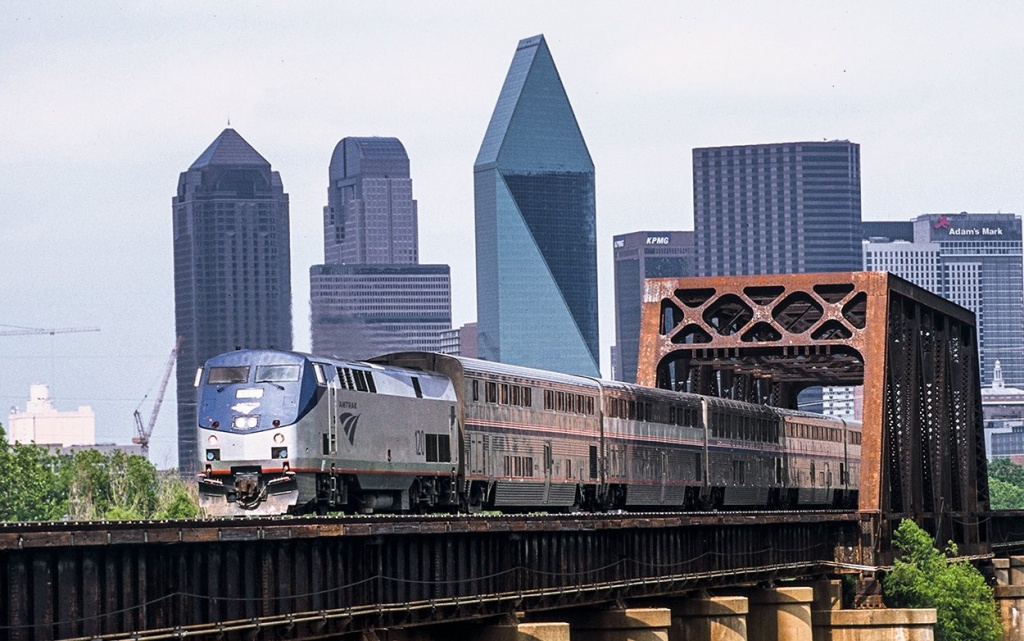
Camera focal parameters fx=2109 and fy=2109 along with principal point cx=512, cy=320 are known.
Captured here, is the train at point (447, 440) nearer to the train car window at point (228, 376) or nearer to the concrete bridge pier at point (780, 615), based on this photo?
the train car window at point (228, 376)

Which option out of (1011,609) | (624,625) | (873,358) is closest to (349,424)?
(624,625)

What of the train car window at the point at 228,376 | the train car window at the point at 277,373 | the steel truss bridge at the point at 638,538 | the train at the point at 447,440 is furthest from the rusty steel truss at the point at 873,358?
the train car window at the point at 277,373

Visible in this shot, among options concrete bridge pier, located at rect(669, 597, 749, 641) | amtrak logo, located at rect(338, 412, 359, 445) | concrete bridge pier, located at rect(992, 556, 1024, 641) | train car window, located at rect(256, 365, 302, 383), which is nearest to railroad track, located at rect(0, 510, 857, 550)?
amtrak logo, located at rect(338, 412, 359, 445)

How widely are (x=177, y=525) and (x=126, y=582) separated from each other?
6.05 ft

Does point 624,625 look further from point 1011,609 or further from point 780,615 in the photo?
point 1011,609

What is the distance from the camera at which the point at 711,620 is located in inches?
2687

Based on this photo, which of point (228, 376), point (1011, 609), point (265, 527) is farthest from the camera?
point (1011, 609)

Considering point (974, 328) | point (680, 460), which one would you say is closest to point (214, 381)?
point (680, 460)

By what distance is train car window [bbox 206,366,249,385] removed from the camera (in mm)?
52688

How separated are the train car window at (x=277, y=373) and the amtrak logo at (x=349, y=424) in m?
1.96

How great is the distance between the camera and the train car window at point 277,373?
51969 millimetres

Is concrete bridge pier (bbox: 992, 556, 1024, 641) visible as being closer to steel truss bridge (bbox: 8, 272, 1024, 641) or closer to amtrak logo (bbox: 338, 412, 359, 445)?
steel truss bridge (bbox: 8, 272, 1024, 641)

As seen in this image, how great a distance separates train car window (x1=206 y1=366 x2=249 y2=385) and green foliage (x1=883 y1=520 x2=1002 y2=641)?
4445cm

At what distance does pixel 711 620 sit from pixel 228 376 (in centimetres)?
2202
